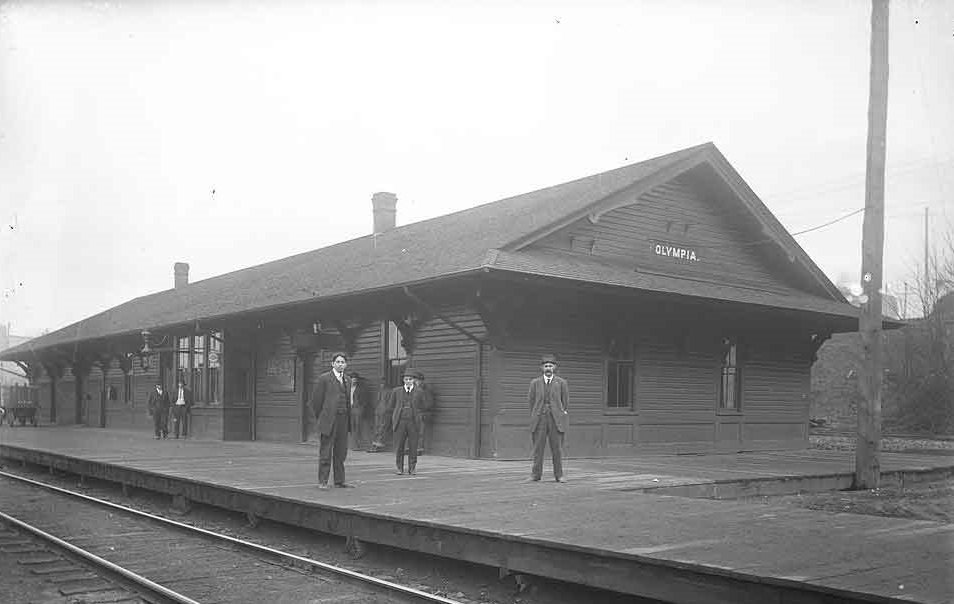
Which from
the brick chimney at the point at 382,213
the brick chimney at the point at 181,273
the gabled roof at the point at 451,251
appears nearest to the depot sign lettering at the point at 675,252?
the gabled roof at the point at 451,251

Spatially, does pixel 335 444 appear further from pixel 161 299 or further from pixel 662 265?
pixel 161 299

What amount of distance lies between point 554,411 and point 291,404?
35.6 ft

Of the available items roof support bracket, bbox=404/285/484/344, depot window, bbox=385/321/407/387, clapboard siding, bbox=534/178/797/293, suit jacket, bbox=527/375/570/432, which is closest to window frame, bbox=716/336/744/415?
clapboard siding, bbox=534/178/797/293

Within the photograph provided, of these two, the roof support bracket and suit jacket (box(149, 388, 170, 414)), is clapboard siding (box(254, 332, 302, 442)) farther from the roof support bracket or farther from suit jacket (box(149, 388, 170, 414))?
the roof support bracket

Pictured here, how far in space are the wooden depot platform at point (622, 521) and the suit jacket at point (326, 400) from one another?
31.5 inches

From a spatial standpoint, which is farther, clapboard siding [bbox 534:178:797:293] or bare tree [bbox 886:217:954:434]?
bare tree [bbox 886:217:954:434]

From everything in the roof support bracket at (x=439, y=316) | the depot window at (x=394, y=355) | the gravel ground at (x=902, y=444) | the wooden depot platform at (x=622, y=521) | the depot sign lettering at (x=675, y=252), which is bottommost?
the gravel ground at (x=902, y=444)

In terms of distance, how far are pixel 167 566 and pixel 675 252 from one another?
42.4 ft

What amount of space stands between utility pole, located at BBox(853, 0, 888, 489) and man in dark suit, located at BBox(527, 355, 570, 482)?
4221mm

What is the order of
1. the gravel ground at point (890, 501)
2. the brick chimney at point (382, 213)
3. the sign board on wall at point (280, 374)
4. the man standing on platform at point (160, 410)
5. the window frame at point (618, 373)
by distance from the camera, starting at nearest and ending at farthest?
the gravel ground at point (890, 501) < the window frame at point (618, 373) < the sign board on wall at point (280, 374) < the man standing on platform at point (160, 410) < the brick chimney at point (382, 213)

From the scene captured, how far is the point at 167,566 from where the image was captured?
8.27 m

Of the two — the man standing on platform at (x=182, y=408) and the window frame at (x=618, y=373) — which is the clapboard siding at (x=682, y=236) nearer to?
the window frame at (x=618, y=373)

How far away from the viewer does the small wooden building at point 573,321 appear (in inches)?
599

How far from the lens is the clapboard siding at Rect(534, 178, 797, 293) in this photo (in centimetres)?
1727
